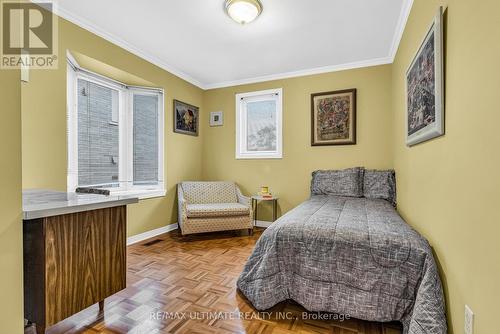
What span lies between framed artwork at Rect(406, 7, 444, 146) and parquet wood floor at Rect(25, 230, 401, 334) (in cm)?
131

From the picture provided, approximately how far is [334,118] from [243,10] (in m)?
1.99

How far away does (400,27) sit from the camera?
2473 mm

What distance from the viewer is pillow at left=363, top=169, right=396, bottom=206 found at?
288cm

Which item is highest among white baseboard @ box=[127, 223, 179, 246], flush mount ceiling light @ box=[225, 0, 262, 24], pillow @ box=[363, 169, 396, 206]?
flush mount ceiling light @ box=[225, 0, 262, 24]

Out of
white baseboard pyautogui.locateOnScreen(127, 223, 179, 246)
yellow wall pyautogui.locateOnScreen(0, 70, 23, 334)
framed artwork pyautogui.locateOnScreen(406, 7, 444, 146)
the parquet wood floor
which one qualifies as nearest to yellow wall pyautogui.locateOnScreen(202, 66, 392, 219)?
white baseboard pyautogui.locateOnScreen(127, 223, 179, 246)

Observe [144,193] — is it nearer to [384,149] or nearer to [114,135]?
[114,135]

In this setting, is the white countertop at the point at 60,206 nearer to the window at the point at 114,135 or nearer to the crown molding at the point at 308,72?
the window at the point at 114,135

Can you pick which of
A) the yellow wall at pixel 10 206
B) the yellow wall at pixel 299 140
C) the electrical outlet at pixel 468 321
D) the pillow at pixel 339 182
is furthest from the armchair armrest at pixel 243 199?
the yellow wall at pixel 10 206

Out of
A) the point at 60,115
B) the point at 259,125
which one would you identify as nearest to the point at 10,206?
the point at 60,115

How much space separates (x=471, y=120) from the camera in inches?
41.3

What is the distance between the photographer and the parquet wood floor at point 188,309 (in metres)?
1.51

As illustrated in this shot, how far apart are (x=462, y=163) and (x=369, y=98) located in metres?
2.49

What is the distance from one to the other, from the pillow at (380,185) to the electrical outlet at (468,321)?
190 centimetres

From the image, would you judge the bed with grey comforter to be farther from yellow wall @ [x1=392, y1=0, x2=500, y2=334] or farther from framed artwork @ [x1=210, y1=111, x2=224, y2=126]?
framed artwork @ [x1=210, y1=111, x2=224, y2=126]
